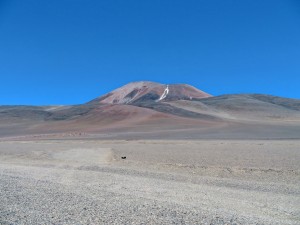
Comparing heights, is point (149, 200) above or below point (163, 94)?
below

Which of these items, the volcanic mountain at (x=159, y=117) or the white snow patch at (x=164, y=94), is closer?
the volcanic mountain at (x=159, y=117)

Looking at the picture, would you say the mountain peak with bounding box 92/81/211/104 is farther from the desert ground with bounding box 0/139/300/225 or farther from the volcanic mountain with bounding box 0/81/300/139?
the desert ground with bounding box 0/139/300/225

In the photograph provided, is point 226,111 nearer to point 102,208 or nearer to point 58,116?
point 58,116

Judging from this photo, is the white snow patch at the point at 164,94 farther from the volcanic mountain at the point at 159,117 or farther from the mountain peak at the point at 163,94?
the volcanic mountain at the point at 159,117

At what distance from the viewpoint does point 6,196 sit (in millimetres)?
10023

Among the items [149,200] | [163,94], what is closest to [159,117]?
[149,200]

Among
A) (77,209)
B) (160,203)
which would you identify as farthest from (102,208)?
(160,203)

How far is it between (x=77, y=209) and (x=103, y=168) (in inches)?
397

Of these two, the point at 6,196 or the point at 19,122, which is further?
the point at 19,122

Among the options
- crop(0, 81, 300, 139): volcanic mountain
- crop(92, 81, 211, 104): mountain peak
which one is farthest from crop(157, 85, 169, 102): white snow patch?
crop(0, 81, 300, 139): volcanic mountain

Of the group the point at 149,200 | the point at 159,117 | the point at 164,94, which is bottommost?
the point at 149,200

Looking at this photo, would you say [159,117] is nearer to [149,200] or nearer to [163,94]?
[149,200]

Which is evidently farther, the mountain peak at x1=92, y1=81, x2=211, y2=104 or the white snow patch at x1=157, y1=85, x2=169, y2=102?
the mountain peak at x1=92, y1=81, x2=211, y2=104

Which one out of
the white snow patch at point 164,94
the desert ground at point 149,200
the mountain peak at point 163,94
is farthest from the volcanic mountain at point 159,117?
the desert ground at point 149,200
